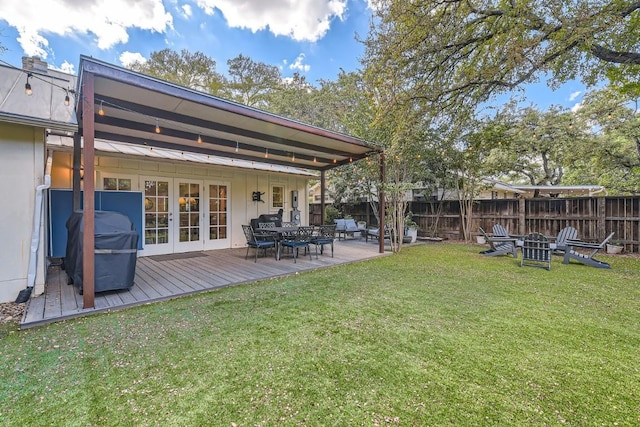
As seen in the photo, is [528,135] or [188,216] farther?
[528,135]

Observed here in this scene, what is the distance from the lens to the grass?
173 cm

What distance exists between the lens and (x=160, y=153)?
22.9 feet

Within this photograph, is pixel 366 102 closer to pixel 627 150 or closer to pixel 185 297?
pixel 185 297

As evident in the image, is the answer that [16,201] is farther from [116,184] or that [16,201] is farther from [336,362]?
[336,362]

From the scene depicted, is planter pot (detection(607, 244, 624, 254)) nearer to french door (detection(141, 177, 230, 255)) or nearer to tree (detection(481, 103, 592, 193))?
tree (detection(481, 103, 592, 193))

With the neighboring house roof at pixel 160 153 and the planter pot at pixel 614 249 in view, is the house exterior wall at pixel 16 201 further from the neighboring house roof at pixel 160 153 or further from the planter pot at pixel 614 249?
the planter pot at pixel 614 249

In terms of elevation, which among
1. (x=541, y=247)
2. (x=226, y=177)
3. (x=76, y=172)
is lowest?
(x=541, y=247)

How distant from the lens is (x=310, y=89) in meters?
17.2

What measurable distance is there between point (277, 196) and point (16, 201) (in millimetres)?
6435

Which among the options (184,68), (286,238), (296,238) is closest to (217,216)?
(286,238)

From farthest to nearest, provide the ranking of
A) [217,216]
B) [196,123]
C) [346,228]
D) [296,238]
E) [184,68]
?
1. [184,68]
2. [346,228]
3. [217,216]
4. [296,238]
5. [196,123]

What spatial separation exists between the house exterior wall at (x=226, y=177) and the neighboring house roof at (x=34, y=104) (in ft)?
6.03

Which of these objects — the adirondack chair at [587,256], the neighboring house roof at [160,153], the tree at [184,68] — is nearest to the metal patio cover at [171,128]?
the neighboring house roof at [160,153]

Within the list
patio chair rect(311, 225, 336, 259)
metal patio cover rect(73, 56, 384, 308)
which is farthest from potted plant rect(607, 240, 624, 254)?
patio chair rect(311, 225, 336, 259)
